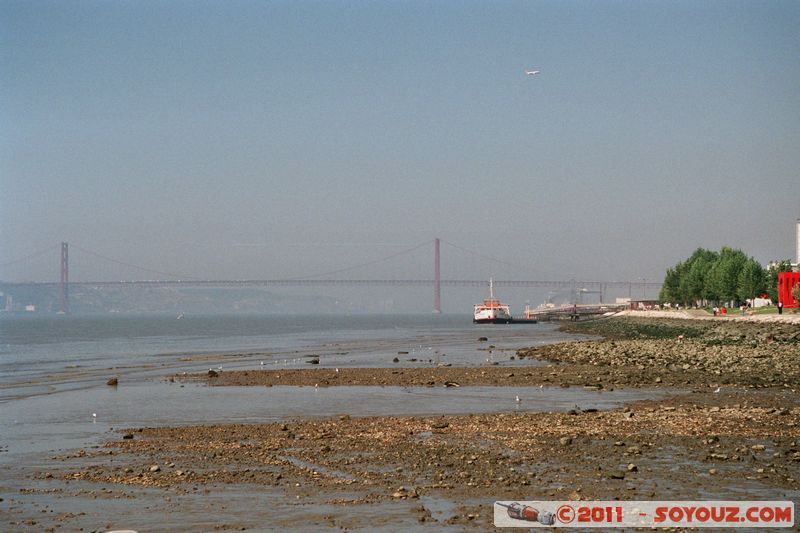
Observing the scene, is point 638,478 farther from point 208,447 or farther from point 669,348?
point 669,348

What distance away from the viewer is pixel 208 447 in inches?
714

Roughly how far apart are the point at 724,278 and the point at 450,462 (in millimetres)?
99812

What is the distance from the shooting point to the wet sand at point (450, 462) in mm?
12734

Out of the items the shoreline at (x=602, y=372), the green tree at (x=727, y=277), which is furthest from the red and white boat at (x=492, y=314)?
the shoreline at (x=602, y=372)

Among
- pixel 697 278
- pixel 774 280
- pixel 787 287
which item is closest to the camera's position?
pixel 787 287

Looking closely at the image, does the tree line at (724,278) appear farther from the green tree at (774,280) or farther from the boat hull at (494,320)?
the boat hull at (494,320)

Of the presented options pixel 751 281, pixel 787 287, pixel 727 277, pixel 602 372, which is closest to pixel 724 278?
pixel 727 277

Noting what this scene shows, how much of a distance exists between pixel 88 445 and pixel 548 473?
10.2 metres

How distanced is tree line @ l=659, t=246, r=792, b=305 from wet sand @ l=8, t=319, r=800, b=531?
82022 mm

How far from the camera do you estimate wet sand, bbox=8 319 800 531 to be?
501 inches

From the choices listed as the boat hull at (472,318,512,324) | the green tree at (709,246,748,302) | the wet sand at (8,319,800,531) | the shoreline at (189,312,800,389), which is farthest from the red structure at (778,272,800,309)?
the boat hull at (472,318,512,324)

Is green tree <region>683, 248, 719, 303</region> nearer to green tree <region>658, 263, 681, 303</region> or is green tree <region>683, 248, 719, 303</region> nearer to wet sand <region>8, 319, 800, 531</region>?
green tree <region>658, 263, 681, 303</region>

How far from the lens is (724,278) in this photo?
107562 millimetres

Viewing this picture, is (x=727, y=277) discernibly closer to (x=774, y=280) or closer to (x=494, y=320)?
(x=774, y=280)
